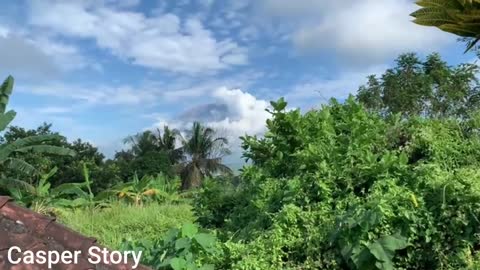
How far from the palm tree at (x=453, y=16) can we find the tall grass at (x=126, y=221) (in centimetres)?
501

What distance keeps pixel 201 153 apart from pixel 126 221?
25.2m

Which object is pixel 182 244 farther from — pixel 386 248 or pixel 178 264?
pixel 386 248

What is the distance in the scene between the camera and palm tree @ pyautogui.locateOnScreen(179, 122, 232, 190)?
113 feet

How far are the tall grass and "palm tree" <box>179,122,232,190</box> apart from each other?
73.7 feet

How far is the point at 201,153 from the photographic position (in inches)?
1384

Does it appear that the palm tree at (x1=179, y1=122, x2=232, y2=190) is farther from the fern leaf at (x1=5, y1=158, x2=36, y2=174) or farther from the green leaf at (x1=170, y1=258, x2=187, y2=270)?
the green leaf at (x1=170, y1=258, x2=187, y2=270)

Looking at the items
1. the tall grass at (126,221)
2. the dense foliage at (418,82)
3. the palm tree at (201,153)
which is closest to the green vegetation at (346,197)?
the tall grass at (126,221)

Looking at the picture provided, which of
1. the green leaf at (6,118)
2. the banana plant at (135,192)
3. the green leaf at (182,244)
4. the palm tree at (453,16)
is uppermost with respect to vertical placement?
the green leaf at (6,118)

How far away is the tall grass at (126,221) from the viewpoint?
8969mm

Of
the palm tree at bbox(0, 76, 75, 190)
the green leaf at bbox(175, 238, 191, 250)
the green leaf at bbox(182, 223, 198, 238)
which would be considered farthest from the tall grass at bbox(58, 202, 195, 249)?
the palm tree at bbox(0, 76, 75, 190)

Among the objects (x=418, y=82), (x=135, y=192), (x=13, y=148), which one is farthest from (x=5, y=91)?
(x=418, y=82)

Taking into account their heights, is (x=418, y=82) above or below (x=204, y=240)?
above

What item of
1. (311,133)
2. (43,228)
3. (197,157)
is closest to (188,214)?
(311,133)

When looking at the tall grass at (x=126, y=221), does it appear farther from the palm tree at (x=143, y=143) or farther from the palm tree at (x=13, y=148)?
the palm tree at (x=143, y=143)
